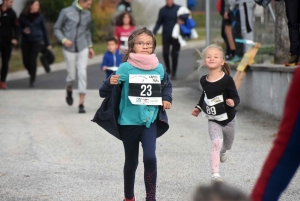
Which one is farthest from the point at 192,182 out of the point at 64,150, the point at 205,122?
the point at 205,122

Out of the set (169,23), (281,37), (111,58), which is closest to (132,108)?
(111,58)

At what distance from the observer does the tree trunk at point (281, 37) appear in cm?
1240

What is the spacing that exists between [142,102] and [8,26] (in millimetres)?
11701

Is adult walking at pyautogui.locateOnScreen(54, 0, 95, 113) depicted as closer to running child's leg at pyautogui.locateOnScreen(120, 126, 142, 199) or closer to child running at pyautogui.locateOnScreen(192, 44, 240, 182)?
child running at pyautogui.locateOnScreen(192, 44, 240, 182)

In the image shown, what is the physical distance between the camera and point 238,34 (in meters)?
13.9

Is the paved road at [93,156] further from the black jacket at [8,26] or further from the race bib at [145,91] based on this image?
the black jacket at [8,26]

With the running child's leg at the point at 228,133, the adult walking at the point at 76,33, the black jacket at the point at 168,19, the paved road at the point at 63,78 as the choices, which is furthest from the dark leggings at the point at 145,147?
the black jacket at the point at 168,19

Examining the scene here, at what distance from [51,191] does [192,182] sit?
1.28 metres

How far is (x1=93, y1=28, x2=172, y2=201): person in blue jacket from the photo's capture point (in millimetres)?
5922

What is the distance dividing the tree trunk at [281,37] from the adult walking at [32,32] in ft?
21.0

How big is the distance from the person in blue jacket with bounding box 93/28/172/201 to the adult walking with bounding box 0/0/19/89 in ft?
36.9

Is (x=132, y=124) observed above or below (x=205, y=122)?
above

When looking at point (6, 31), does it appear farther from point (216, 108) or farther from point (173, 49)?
point (216, 108)

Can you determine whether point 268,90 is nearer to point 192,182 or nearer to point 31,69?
point 192,182
